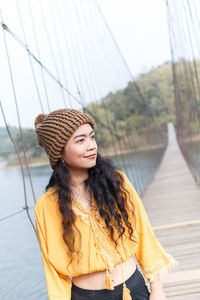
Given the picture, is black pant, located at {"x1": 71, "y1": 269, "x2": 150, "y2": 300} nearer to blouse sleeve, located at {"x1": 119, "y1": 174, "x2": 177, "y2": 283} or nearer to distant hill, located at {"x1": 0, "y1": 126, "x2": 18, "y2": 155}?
blouse sleeve, located at {"x1": 119, "y1": 174, "x2": 177, "y2": 283}

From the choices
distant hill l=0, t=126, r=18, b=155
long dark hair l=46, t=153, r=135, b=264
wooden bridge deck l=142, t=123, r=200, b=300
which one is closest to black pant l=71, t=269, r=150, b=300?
long dark hair l=46, t=153, r=135, b=264

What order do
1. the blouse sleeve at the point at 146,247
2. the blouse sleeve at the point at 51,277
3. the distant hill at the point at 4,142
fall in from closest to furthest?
the blouse sleeve at the point at 51,277 < the blouse sleeve at the point at 146,247 < the distant hill at the point at 4,142

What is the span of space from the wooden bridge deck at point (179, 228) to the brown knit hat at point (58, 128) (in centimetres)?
137

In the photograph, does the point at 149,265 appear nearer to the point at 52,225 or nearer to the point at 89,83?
the point at 52,225

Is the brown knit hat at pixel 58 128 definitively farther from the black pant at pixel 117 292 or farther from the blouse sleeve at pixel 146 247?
the black pant at pixel 117 292

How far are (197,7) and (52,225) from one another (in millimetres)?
3581

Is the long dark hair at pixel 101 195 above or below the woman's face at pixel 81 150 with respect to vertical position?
below

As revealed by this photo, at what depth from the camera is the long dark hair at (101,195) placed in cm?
103

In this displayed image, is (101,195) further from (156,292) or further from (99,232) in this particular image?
(156,292)

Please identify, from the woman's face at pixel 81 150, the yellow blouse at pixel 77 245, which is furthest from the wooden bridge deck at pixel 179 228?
the woman's face at pixel 81 150

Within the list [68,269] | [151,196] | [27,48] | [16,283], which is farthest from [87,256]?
[151,196]

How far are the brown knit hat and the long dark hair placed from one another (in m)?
0.06

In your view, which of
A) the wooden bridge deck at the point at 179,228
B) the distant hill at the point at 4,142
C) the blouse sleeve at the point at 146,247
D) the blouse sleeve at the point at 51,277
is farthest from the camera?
the wooden bridge deck at the point at 179,228

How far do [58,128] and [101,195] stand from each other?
0.76 feet
